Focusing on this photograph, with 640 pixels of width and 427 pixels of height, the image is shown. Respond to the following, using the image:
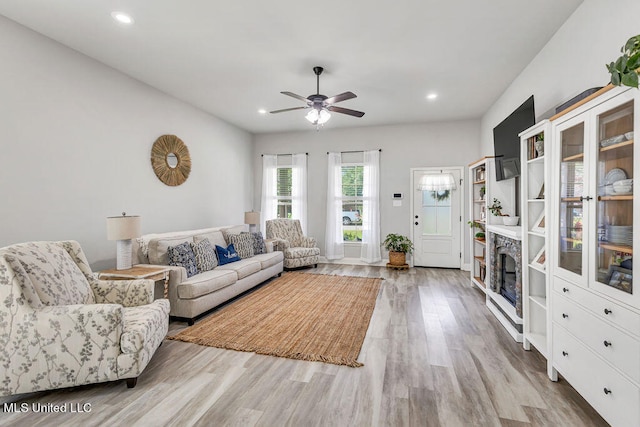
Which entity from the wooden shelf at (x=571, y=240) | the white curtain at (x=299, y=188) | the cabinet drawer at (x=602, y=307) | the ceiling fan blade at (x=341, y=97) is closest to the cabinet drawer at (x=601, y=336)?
the cabinet drawer at (x=602, y=307)

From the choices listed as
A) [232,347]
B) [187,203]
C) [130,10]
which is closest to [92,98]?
[130,10]

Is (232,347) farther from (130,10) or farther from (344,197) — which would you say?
(344,197)

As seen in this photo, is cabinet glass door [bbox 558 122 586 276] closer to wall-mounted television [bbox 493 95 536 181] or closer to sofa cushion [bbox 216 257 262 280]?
wall-mounted television [bbox 493 95 536 181]

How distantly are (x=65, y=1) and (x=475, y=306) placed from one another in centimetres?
508

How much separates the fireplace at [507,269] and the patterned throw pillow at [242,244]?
3432 millimetres

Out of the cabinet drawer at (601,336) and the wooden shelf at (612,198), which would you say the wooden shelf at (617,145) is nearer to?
the wooden shelf at (612,198)

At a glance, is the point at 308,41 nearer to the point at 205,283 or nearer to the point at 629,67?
the point at 629,67

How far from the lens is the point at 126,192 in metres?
3.99

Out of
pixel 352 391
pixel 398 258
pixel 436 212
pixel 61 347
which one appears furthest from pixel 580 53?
pixel 61 347

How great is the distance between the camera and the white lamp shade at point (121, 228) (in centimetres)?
316

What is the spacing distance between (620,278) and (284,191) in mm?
5989

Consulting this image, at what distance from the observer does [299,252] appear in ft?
19.8

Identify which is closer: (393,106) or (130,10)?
(130,10)

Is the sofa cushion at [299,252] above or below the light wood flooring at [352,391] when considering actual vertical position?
above
